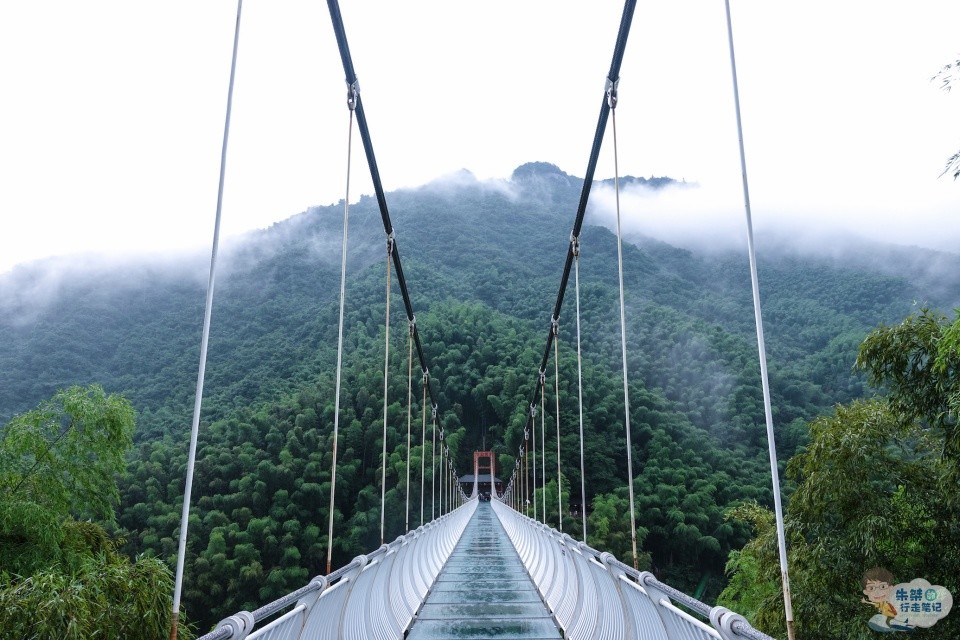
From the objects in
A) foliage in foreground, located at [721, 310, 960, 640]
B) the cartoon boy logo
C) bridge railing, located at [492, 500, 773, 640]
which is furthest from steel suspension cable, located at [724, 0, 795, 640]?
the cartoon boy logo

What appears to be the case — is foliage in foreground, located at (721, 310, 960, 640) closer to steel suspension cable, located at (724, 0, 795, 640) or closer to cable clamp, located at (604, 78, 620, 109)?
cable clamp, located at (604, 78, 620, 109)

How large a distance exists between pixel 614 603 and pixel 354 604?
3.73 feet

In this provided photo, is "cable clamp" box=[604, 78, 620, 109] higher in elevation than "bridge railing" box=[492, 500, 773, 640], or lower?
higher

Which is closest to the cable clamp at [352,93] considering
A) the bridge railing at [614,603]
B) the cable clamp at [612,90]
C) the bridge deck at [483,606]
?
the cable clamp at [612,90]

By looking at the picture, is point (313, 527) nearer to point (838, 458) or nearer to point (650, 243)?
point (838, 458)

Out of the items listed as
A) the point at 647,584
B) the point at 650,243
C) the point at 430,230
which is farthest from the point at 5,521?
the point at 650,243

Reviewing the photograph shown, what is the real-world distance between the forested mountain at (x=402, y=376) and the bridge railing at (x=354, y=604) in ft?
71.5

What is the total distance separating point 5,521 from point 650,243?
71.3 metres

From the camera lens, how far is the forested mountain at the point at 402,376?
29.0 metres

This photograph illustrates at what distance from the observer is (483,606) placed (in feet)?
14.9

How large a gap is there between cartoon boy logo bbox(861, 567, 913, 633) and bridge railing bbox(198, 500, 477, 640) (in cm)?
505


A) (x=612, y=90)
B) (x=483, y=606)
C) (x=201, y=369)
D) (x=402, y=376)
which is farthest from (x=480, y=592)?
(x=402, y=376)

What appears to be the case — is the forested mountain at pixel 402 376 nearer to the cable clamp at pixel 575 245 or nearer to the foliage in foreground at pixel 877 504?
the foliage in foreground at pixel 877 504

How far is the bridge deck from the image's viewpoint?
11.9ft
